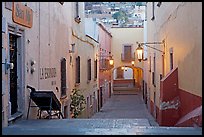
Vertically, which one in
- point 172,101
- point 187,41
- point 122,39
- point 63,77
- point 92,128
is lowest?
point 92,128

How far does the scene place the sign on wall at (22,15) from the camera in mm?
8789

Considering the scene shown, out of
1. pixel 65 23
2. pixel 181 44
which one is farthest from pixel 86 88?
pixel 181 44

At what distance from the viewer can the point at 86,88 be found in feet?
67.9

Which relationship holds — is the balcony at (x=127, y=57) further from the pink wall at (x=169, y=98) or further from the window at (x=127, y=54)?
the pink wall at (x=169, y=98)

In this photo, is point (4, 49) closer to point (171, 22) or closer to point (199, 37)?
point (199, 37)

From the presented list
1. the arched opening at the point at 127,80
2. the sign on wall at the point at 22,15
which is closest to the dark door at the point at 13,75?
the sign on wall at the point at 22,15

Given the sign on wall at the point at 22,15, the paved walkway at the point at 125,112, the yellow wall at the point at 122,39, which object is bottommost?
the paved walkway at the point at 125,112

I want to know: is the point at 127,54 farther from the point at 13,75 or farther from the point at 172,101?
the point at 13,75

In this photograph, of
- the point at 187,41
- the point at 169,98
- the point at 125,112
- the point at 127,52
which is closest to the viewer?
the point at 187,41

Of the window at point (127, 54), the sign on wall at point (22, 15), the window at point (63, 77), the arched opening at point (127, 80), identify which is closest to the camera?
the sign on wall at point (22, 15)

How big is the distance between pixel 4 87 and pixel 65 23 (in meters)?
7.56

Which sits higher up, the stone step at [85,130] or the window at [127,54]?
the window at [127,54]

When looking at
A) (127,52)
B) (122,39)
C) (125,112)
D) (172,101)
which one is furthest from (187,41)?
(127,52)

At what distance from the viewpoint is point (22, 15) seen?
369 inches
